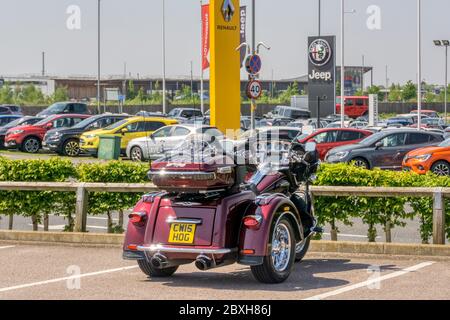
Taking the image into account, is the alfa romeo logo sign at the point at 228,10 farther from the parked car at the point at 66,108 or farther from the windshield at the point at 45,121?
the parked car at the point at 66,108

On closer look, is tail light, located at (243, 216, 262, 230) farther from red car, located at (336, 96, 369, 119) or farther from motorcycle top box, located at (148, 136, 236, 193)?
red car, located at (336, 96, 369, 119)

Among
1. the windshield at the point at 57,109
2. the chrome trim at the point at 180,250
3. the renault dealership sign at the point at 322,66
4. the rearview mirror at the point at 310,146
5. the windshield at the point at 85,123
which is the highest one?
the renault dealership sign at the point at 322,66

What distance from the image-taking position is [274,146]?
11.9 metres

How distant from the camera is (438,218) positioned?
12836mm

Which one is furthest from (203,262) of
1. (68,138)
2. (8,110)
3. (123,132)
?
(8,110)

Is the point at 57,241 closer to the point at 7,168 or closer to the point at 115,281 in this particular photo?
the point at 7,168

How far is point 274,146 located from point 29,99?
9706cm

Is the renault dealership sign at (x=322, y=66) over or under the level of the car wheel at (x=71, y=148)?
over

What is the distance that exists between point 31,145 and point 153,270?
31848mm

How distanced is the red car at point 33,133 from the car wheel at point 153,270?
3137 cm

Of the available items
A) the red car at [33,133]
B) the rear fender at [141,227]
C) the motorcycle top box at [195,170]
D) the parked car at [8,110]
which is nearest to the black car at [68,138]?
the red car at [33,133]

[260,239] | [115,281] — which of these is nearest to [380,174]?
[260,239]

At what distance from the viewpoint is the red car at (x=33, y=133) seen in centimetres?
4156

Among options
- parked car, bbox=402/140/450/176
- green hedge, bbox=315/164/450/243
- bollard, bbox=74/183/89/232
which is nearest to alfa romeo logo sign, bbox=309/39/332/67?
parked car, bbox=402/140/450/176
